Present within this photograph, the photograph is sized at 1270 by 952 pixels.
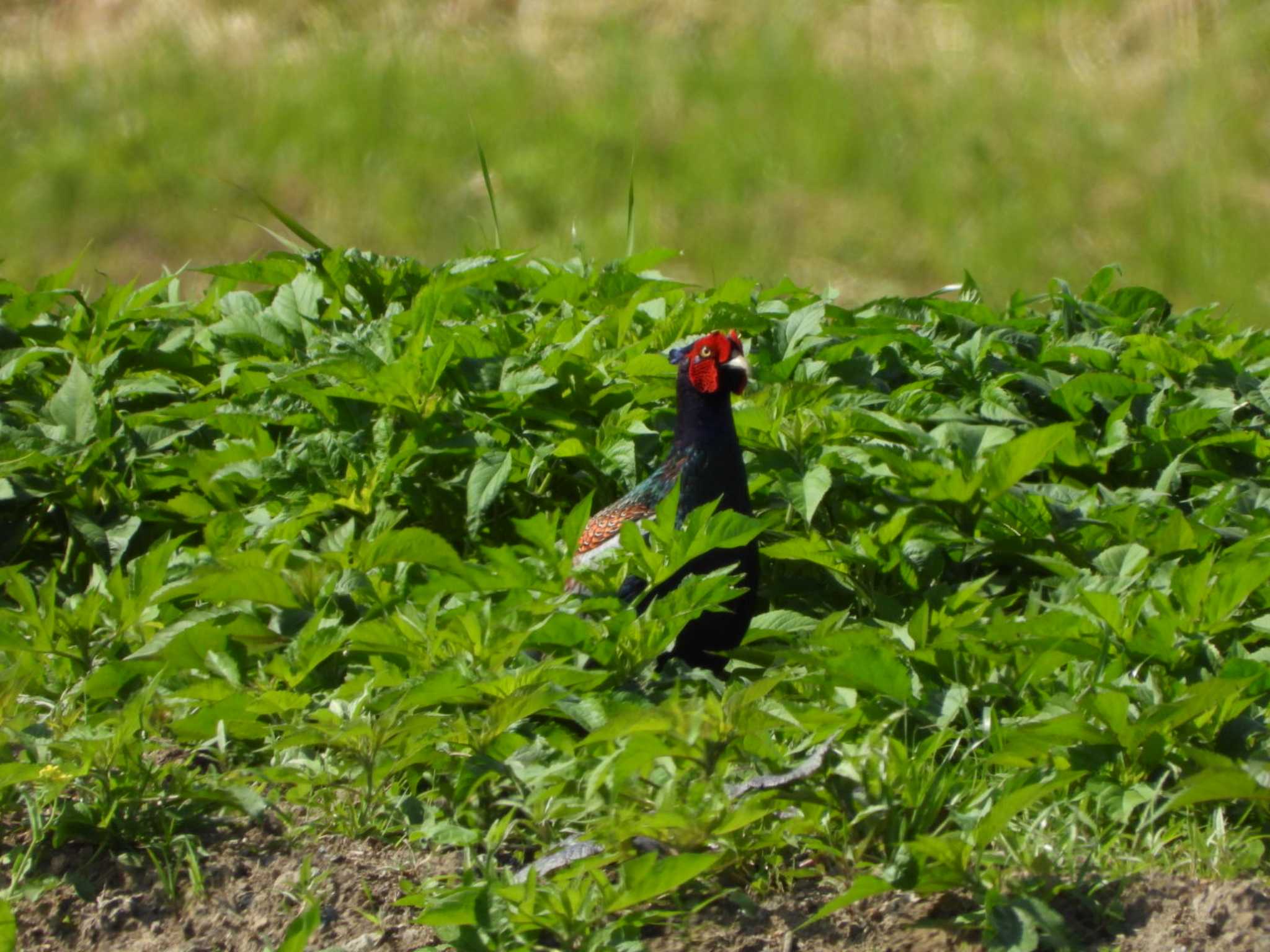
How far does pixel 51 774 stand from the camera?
255cm

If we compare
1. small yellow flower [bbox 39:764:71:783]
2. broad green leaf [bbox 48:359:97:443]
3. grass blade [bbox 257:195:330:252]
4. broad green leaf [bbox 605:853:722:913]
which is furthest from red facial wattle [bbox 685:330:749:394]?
grass blade [bbox 257:195:330:252]

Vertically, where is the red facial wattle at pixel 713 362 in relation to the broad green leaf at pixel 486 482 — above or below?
above

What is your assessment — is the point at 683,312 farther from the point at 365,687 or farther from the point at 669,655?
the point at 365,687

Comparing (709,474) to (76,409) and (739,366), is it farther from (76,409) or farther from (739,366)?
(76,409)

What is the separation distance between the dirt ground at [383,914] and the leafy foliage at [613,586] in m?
0.06

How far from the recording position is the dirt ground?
225 cm

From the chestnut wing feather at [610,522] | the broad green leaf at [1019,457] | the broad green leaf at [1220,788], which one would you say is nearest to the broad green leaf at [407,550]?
the chestnut wing feather at [610,522]

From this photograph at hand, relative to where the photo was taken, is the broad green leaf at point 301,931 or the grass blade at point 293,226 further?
the grass blade at point 293,226

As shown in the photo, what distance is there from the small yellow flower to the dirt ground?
0.13 meters

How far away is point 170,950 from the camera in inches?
92.7

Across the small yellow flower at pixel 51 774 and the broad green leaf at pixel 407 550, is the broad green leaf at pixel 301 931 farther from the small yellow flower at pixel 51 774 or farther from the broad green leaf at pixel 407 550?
the broad green leaf at pixel 407 550

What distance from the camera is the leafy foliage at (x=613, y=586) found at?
2447 millimetres

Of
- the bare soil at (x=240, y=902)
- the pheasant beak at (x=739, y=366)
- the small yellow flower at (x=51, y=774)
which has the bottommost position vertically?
the bare soil at (x=240, y=902)

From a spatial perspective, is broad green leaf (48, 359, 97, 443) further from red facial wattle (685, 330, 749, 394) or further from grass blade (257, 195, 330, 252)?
red facial wattle (685, 330, 749, 394)
